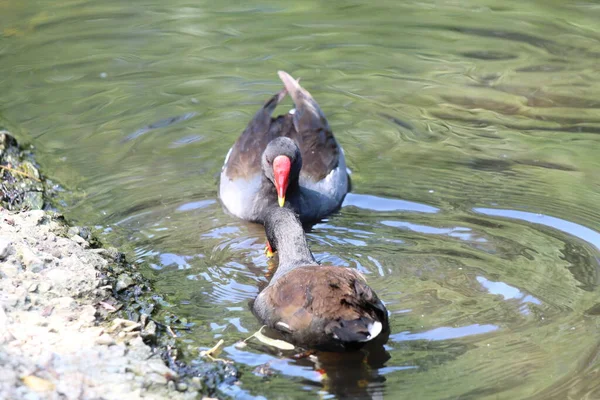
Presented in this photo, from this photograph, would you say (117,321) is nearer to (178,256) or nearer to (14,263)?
(14,263)

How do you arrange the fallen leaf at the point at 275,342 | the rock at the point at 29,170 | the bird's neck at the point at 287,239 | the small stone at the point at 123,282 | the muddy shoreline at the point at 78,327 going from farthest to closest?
1. the rock at the point at 29,170
2. the bird's neck at the point at 287,239
3. the small stone at the point at 123,282
4. the fallen leaf at the point at 275,342
5. the muddy shoreline at the point at 78,327

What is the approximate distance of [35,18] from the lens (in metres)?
10.7

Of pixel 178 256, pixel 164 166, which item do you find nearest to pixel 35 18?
pixel 164 166

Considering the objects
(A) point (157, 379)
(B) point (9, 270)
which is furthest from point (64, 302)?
(A) point (157, 379)

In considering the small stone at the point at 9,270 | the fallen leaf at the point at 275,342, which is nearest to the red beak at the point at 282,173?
the fallen leaf at the point at 275,342

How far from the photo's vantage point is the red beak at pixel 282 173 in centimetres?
674

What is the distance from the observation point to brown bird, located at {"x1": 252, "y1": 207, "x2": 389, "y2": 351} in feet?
15.3

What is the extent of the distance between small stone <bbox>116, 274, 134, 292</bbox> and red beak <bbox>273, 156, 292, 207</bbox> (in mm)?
1648

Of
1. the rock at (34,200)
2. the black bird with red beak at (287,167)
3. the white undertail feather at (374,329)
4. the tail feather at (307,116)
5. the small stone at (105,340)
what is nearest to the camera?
the small stone at (105,340)

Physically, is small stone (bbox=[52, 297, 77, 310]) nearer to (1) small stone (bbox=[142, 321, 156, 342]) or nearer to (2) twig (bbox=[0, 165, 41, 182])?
(1) small stone (bbox=[142, 321, 156, 342])

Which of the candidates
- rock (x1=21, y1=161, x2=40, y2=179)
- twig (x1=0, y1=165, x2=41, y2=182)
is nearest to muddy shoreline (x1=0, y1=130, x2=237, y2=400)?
twig (x1=0, y1=165, x2=41, y2=182)

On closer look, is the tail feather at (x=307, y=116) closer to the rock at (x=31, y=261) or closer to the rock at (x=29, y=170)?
the rock at (x=29, y=170)

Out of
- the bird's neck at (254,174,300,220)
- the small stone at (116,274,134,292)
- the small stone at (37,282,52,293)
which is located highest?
the small stone at (37,282,52,293)

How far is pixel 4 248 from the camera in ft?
16.5
